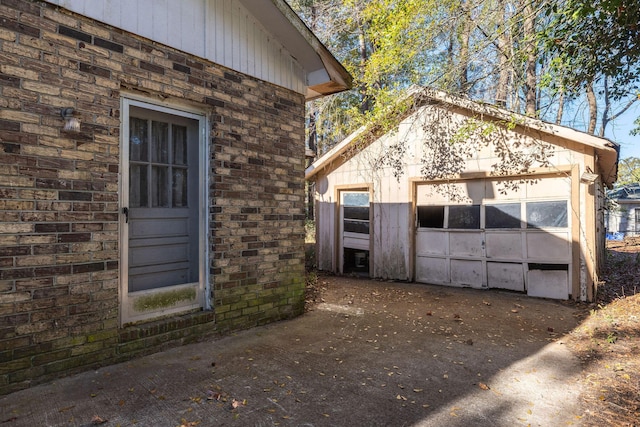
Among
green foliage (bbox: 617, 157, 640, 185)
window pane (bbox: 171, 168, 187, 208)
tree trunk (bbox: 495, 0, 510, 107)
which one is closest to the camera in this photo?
window pane (bbox: 171, 168, 187, 208)


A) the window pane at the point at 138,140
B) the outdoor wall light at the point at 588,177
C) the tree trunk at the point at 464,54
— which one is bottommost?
the outdoor wall light at the point at 588,177

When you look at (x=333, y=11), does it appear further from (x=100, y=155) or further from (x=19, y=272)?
(x=19, y=272)

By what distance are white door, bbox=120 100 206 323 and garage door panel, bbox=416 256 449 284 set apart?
17.9 feet

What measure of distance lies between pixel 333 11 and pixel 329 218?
656 centimetres

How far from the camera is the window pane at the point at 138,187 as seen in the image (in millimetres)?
3702

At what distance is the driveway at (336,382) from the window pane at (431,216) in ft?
10.8

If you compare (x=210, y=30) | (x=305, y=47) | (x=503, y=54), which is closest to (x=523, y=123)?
(x=503, y=54)

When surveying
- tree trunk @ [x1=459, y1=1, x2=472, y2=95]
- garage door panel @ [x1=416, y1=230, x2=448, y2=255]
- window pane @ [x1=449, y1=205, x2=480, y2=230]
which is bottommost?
garage door panel @ [x1=416, y1=230, x2=448, y2=255]

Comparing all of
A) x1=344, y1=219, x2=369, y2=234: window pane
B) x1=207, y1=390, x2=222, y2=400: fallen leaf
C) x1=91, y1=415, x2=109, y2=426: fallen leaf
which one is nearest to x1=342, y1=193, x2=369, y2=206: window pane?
x1=344, y1=219, x2=369, y2=234: window pane

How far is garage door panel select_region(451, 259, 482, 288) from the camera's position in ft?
24.5

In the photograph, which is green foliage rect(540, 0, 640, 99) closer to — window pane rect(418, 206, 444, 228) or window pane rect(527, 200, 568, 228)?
window pane rect(527, 200, 568, 228)

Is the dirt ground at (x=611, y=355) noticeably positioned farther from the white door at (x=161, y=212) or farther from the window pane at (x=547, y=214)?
the white door at (x=161, y=212)

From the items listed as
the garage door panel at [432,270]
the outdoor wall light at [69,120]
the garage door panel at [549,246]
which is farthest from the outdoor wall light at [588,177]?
the outdoor wall light at [69,120]

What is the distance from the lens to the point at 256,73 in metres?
4.59
